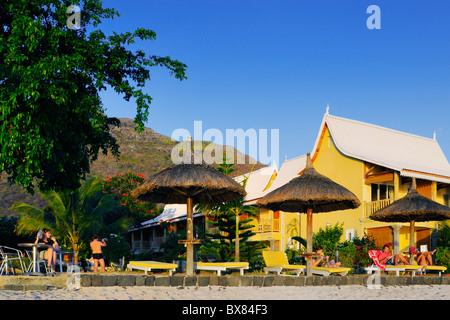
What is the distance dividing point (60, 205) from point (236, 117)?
13135 mm

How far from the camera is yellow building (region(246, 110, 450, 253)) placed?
23.3m

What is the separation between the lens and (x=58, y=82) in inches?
543

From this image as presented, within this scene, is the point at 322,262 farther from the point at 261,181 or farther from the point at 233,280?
the point at 261,181

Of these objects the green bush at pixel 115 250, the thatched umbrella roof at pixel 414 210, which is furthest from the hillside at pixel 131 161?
the thatched umbrella roof at pixel 414 210

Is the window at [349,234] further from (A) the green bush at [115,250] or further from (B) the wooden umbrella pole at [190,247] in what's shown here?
(B) the wooden umbrella pole at [190,247]

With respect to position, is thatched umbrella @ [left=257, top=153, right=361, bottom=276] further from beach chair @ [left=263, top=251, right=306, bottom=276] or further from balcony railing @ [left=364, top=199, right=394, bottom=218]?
balcony railing @ [left=364, top=199, right=394, bottom=218]

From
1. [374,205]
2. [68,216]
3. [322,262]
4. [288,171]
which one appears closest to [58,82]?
[322,262]

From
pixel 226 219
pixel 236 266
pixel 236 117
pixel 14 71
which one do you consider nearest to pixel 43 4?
pixel 14 71

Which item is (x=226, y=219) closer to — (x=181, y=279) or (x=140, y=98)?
(x=140, y=98)

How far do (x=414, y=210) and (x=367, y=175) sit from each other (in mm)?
8451

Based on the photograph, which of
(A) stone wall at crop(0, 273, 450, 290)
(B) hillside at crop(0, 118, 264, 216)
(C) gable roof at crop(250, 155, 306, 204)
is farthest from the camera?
(B) hillside at crop(0, 118, 264, 216)

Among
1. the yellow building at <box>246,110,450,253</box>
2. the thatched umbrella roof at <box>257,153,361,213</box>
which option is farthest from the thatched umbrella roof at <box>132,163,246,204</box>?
the yellow building at <box>246,110,450,253</box>

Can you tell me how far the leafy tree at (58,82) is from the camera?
13.3 metres

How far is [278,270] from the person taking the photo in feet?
44.3
